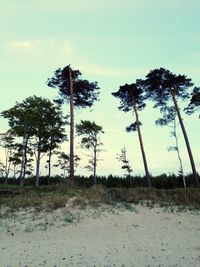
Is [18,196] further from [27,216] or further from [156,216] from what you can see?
[156,216]

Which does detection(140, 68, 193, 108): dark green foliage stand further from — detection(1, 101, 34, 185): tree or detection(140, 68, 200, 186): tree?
detection(1, 101, 34, 185): tree

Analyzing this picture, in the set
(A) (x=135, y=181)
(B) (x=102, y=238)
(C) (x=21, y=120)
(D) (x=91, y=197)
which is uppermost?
(C) (x=21, y=120)

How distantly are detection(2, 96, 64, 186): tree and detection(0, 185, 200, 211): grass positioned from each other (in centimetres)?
1276

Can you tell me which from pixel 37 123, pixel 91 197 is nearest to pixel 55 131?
pixel 37 123

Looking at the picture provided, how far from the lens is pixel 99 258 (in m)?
10.9

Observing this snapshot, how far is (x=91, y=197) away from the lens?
21922 millimetres

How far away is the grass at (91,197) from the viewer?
67.4ft

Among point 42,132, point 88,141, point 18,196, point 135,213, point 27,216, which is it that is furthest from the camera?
point 88,141

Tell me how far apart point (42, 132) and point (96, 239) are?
25006mm

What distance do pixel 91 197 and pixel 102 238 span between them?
7.09 metres

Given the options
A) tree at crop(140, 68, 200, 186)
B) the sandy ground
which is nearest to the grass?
the sandy ground

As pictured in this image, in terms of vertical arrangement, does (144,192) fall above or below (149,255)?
above

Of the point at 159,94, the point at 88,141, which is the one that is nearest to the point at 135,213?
the point at 159,94

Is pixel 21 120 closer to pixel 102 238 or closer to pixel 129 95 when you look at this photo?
pixel 129 95
